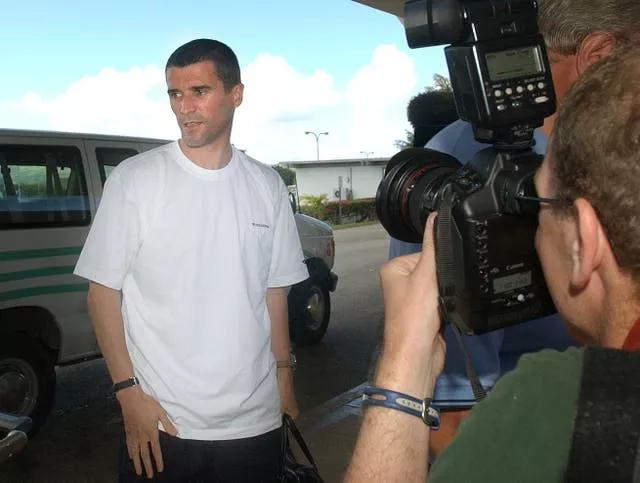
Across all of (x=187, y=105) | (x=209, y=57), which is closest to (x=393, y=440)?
(x=187, y=105)

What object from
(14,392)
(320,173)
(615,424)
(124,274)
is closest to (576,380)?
(615,424)

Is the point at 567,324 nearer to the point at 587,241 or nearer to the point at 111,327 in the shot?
the point at 587,241

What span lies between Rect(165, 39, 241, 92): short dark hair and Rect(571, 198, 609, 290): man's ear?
72.0 inches

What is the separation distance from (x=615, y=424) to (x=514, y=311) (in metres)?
0.60

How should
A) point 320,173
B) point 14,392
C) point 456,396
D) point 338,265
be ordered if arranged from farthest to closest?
point 320,173 < point 338,265 < point 14,392 < point 456,396

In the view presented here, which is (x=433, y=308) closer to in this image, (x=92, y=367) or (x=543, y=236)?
(x=543, y=236)

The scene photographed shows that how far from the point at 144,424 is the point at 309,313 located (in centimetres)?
605

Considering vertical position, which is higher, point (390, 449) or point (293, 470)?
point (390, 449)

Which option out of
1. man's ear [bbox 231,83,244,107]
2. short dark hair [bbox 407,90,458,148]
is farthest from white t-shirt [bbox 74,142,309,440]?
→ short dark hair [bbox 407,90,458,148]

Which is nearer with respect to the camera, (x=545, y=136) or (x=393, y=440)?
(x=393, y=440)

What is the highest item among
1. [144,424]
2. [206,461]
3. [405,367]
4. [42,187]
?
[42,187]

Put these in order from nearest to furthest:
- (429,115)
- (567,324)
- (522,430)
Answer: (522,430)
(567,324)
(429,115)

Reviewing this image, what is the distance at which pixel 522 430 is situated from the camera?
2.69 ft

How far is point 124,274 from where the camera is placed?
2.33 metres
